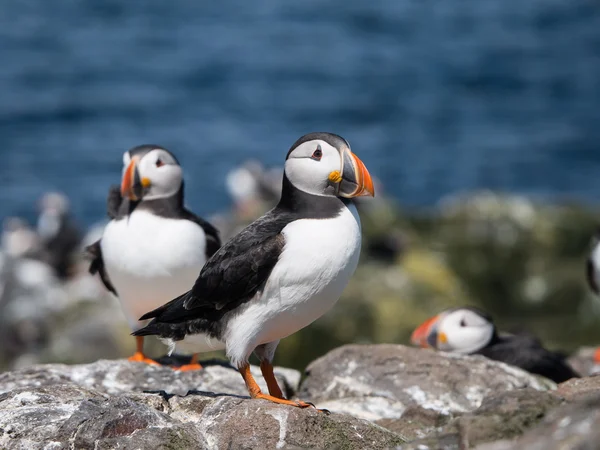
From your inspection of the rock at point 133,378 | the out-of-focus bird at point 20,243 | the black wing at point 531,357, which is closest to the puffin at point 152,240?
the rock at point 133,378

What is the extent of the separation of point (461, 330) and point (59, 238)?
12.2 m

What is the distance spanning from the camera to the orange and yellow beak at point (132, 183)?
7168mm

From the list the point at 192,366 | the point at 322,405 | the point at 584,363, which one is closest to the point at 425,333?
the point at 584,363

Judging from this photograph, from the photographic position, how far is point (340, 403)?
22.0 feet

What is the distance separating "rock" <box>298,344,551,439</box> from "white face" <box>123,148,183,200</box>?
155cm

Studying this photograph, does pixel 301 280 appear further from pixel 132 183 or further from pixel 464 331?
pixel 464 331

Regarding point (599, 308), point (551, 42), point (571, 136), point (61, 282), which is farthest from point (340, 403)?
point (551, 42)

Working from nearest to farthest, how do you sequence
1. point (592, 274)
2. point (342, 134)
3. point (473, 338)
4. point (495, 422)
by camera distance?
point (495, 422) → point (473, 338) → point (592, 274) → point (342, 134)

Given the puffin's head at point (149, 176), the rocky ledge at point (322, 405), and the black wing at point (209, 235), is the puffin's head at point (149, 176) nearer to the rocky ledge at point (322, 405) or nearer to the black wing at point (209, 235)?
the black wing at point (209, 235)

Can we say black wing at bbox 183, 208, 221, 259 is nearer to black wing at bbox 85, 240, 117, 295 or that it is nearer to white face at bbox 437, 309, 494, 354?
black wing at bbox 85, 240, 117, 295

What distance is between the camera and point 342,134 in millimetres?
28656

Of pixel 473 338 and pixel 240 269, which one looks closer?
pixel 240 269

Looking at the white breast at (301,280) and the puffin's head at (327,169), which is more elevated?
the puffin's head at (327,169)

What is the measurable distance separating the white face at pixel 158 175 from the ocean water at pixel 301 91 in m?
16.2
